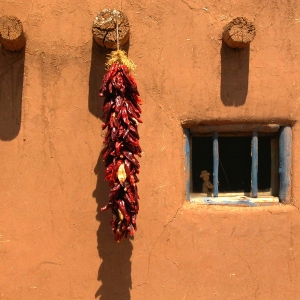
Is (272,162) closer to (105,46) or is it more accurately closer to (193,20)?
(193,20)

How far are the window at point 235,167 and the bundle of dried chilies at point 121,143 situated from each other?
65 cm

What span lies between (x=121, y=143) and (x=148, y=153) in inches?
16.4

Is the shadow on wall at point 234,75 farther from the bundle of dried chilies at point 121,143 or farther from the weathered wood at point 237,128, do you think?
the bundle of dried chilies at point 121,143

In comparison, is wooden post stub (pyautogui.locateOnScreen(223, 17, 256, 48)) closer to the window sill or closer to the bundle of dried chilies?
the bundle of dried chilies

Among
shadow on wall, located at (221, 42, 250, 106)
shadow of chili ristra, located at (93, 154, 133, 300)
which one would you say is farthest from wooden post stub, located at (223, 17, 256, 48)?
shadow of chili ristra, located at (93, 154, 133, 300)

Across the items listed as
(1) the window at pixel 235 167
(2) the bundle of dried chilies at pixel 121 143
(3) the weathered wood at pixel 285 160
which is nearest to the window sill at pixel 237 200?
(1) the window at pixel 235 167

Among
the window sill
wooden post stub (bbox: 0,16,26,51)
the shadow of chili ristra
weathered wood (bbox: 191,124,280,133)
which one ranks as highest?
wooden post stub (bbox: 0,16,26,51)

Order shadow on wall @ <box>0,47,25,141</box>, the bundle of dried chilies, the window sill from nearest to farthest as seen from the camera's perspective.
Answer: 1. the bundle of dried chilies
2. shadow on wall @ <box>0,47,25,141</box>
3. the window sill

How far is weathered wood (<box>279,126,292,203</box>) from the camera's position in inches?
112

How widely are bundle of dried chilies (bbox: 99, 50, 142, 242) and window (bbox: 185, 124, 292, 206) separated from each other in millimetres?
654

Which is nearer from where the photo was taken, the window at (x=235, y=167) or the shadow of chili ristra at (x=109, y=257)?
the shadow of chili ristra at (x=109, y=257)

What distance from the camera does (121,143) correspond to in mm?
2436

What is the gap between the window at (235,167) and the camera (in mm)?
2928

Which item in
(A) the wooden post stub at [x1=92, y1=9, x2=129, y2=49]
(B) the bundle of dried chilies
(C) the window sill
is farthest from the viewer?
(C) the window sill
